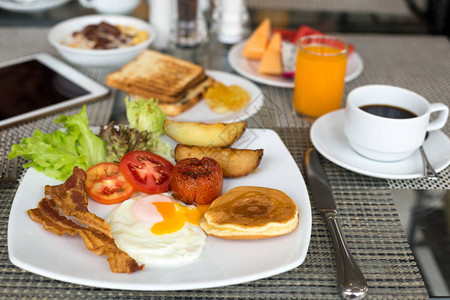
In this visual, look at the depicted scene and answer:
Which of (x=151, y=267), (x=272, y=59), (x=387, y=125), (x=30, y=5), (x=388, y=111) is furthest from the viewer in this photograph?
(x=30, y=5)

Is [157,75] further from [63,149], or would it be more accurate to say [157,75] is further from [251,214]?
[251,214]

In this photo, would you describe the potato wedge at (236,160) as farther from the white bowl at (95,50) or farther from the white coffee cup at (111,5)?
the white coffee cup at (111,5)

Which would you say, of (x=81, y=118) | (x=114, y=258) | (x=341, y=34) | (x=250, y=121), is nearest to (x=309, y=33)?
(x=341, y=34)

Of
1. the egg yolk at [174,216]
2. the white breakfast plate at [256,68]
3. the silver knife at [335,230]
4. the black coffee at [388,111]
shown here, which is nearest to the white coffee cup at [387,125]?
the black coffee at [388,111]

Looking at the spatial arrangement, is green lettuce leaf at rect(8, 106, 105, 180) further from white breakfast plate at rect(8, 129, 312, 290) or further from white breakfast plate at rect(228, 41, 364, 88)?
white breakfast plate at rect(228, 41, 364, 88)

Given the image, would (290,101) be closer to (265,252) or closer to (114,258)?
(265,252)

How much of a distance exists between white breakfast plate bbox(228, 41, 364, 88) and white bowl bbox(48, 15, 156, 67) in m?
0.40

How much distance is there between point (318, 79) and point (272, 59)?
0.40 m

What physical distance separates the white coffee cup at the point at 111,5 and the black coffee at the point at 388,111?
1.59 metres

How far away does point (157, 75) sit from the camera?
6.38 feet

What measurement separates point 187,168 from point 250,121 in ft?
1.87

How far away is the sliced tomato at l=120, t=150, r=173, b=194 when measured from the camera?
1.26 metres

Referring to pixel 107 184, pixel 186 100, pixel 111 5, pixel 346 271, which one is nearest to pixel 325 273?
pixel 346 271

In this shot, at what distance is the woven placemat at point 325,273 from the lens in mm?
1018
